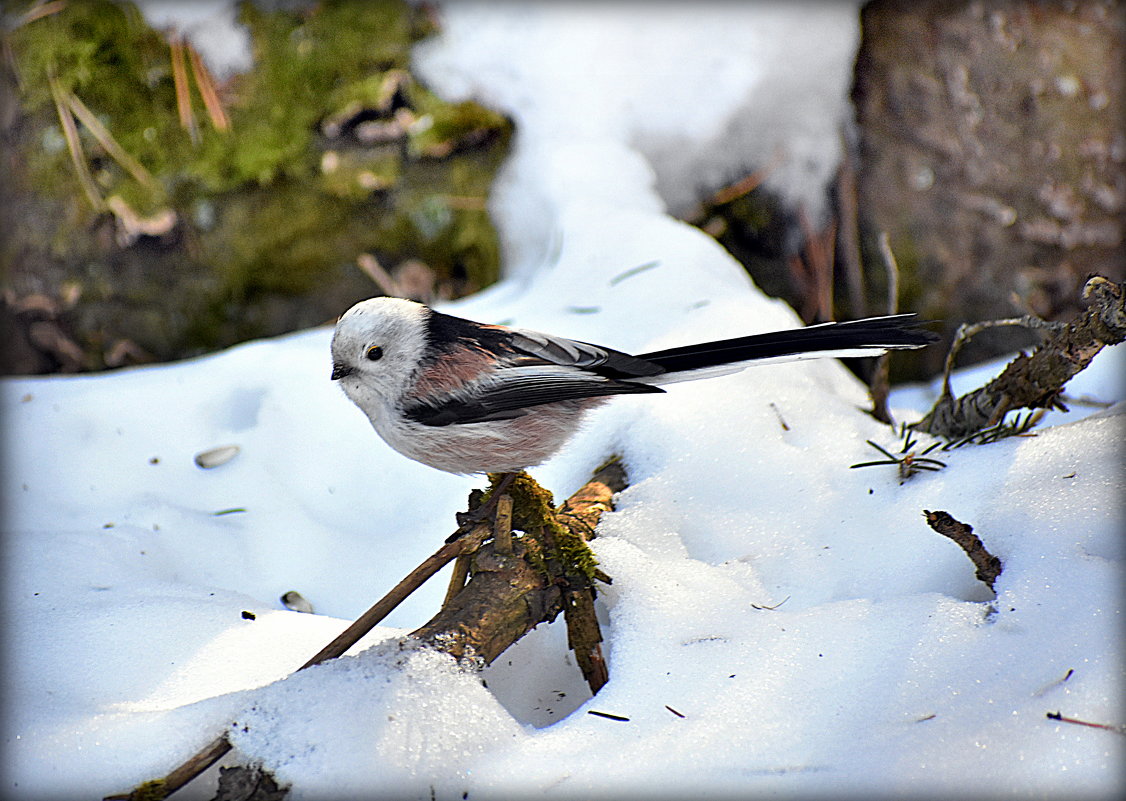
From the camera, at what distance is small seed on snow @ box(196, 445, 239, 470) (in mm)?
2824

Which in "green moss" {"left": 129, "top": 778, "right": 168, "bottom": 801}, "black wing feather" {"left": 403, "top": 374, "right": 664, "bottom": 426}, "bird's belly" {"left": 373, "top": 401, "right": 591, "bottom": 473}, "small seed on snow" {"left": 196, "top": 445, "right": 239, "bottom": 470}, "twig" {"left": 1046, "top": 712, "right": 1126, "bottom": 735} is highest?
"black wing feather" {"left": 403, "top": 374, "right": 664, "bottom": 426}

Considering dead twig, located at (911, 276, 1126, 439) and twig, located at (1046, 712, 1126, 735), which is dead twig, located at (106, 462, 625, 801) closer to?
twig, located at (1046, 712, 1126, 735)

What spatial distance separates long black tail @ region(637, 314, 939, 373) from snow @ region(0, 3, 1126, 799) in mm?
428

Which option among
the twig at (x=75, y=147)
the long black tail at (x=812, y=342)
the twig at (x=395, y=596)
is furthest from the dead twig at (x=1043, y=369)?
the twig at (x=75, y=147)

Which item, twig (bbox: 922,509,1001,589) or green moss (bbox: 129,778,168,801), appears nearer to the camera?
green moss (bbox: 129,778,168,801)

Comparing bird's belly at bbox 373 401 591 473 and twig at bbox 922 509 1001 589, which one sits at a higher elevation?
bird's belly at bbox 373 401 591 473

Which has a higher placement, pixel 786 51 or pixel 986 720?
pixel 786 51

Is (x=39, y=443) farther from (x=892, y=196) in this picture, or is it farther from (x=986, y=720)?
(x=892, y=196)

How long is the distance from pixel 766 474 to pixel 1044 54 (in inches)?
117

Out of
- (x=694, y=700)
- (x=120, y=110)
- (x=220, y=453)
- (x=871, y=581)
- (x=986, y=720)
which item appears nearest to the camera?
(x=986, y=720)

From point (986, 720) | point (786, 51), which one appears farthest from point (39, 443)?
point (786, 51)

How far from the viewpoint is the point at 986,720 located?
152 cm

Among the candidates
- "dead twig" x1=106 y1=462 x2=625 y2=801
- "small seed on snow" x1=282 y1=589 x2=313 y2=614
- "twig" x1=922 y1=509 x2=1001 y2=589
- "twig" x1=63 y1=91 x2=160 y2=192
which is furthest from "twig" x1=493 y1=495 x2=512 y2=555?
"twig" x1=63 y1=91 x2=160 y2=192

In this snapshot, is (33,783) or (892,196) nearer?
(33,783)
